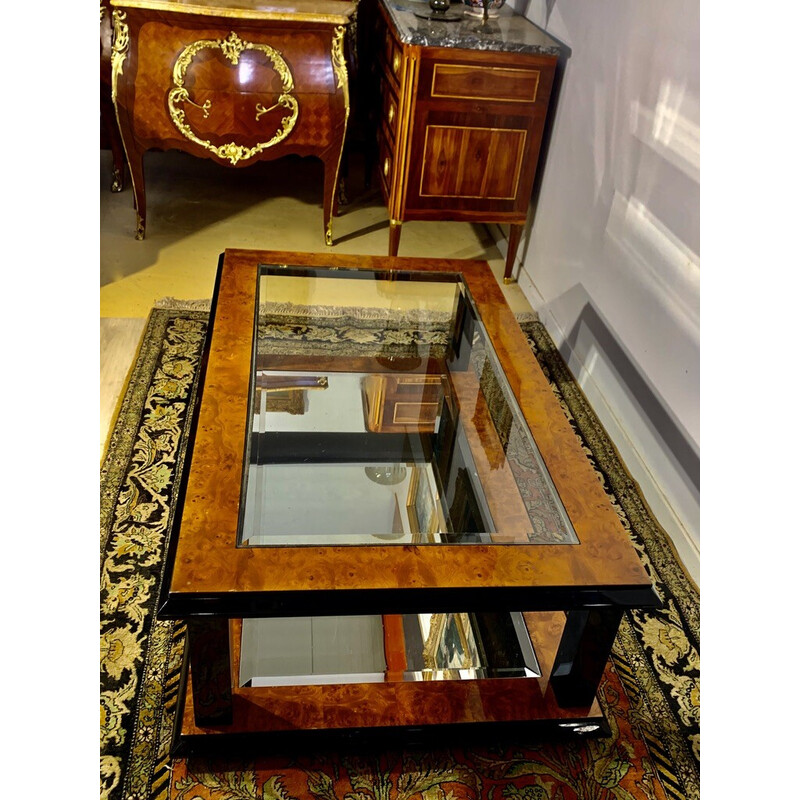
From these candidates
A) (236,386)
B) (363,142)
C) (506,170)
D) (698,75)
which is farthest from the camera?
(363,142)

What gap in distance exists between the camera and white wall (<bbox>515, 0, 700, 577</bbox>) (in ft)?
5.50

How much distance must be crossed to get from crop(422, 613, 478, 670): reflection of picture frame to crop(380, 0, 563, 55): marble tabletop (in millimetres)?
1642

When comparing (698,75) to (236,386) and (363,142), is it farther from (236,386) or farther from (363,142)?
(363,142)

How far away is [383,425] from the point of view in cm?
148

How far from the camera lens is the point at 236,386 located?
1.31 metres

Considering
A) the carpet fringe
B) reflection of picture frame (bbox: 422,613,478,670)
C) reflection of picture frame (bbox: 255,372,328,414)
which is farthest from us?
the carpet fringe

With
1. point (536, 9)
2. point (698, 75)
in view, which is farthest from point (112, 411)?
point (536, 9)

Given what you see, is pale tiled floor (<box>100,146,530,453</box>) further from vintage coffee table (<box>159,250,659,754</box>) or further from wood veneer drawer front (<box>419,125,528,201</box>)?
vintage coffee table (<box>159,250,659,754</box>)

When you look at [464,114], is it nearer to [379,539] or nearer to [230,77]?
[230,77]

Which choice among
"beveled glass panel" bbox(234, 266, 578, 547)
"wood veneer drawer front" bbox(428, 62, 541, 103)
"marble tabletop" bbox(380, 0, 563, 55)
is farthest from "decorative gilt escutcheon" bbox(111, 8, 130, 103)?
"beveled glass panel" bbox(234, 266, 578, 547)

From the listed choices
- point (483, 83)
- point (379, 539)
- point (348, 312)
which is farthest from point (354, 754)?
point (483, 83)

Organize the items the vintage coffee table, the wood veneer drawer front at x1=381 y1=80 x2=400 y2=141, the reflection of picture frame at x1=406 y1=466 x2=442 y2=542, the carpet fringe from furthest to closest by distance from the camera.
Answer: the wood veneer drawer front at x1=381 y1=80 x2=400 y2=141
the carpet fringe
the reflection of picture frame at x1=406 y1=466 x2=442 y2=542
the vintage coffee table

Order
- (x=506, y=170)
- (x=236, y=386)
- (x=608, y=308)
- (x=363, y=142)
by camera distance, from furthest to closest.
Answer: (x=363, y=142) < (x=506, y=170) < (x=608, y=308) < (x=236, y=386)

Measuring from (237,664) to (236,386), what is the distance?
444mm
